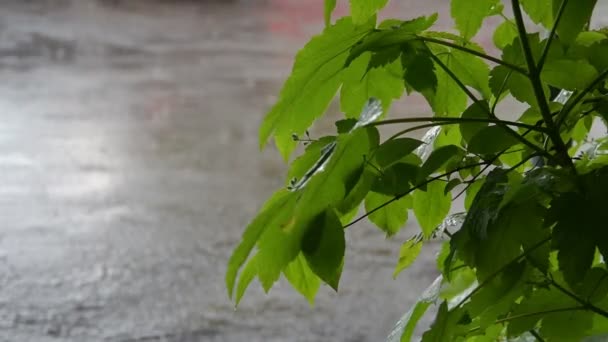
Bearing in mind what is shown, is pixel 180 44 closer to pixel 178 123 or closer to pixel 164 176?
pixel 178 123

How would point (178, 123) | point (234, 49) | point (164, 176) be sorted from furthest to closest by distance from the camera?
point (234, 49) → point (178, 123) → point (164, 176)

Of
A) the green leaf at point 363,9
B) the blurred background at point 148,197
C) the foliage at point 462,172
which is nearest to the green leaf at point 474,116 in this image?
the foliage at point 462,172

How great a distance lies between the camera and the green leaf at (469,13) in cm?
69

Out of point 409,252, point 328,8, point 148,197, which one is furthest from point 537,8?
point 148,197

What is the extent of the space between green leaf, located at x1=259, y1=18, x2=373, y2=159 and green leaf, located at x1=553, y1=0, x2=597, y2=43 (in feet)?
0.43

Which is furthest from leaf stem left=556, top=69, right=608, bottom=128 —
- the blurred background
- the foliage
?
the blurred background

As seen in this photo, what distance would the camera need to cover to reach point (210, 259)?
3.26 meters

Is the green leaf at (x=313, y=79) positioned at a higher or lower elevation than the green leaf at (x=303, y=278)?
higher

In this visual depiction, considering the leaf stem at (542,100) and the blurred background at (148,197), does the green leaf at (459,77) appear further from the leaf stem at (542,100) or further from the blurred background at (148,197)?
the blurred background at (148,197)

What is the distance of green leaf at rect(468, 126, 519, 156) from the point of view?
64 cm

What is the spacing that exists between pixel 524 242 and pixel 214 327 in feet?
7.25

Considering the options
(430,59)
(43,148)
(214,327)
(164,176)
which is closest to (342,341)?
(214,327)

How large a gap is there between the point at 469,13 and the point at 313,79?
14 centimetres

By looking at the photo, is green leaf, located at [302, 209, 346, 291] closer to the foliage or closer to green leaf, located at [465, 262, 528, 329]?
the foliage
